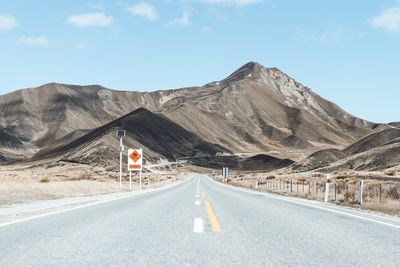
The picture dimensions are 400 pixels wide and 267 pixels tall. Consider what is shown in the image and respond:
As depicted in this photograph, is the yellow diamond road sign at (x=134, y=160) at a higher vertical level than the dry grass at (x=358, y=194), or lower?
higher

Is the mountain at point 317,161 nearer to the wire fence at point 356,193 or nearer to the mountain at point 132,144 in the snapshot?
the mountain at point 132,144

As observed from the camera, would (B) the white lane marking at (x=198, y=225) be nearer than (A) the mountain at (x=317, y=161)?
Yes

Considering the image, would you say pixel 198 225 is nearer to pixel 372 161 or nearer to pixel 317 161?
pixel 372 161

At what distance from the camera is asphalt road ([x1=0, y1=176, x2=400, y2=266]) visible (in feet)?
24.8

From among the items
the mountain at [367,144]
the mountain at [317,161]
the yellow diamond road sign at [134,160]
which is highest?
the mountain at [367,144]

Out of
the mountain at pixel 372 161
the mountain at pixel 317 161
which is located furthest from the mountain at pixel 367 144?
the mountain at pixel 372 161

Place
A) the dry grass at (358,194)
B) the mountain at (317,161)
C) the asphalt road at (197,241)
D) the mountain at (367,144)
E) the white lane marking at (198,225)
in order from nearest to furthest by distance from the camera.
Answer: the asphalt road at (197,241)
the white lane marking at (198,225)
the dry grass at (358,194)
the mountain at (317,161)
the mountain at (367,144)

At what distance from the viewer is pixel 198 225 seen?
39.5 ft

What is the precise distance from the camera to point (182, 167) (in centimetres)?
17100

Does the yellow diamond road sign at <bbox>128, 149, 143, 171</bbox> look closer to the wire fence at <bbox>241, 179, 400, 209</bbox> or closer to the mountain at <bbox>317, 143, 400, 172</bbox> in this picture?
the wire fence at <bbox>241, 179, 400, 209</bbox>

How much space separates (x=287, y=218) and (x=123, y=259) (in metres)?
7.49

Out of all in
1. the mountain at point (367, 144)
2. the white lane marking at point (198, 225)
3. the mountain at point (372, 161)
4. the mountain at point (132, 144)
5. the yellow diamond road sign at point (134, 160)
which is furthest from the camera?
the mountain at point (367, 144)

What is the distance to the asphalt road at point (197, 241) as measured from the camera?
7555 millimetres

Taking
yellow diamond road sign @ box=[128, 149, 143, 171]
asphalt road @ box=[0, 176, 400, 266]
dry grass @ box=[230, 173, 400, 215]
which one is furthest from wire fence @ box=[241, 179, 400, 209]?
asphalt road @ box=[0, 176, 400, 266]
